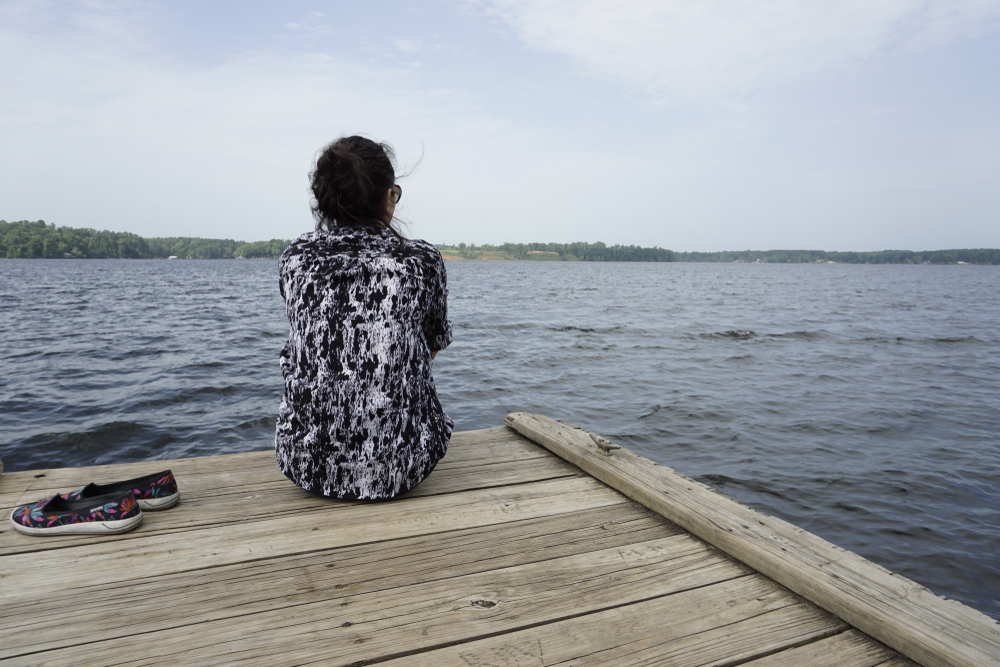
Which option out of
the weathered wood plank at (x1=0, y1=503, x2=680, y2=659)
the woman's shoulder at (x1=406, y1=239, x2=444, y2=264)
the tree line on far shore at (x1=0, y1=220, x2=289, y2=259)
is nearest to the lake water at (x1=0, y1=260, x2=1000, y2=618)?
the weathered wood plank at (x1=0, y1=503, x2=680, y2=659)

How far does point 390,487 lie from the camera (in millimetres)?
2771

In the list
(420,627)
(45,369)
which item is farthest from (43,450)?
(420,627)

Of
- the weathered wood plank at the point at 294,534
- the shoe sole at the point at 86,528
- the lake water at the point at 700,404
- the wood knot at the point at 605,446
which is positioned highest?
the wood knot at the point at 605,446

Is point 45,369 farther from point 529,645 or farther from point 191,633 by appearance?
point 529,645

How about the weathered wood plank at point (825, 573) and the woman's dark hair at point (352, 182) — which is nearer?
the weathered wood plank at point (825, 573)

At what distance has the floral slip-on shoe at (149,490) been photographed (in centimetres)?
262

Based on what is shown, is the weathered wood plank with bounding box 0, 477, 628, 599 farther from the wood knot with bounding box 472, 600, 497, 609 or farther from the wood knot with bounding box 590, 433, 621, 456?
the wood knot with bounding box 472, 600, 497, 609

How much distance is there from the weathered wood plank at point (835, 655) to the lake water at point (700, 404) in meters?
3.44

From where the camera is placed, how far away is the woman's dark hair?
2564 mm

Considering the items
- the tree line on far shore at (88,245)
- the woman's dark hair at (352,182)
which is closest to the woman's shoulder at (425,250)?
the woman's dark hair at (352,182)

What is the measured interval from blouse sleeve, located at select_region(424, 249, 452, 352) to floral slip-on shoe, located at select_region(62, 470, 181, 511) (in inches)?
52.6

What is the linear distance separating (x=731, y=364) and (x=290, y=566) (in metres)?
11.4

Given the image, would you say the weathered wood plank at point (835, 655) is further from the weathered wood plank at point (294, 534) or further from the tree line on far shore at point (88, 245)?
the tree line on far shore at point (88, 245)

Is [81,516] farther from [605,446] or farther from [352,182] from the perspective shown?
[605,446]
